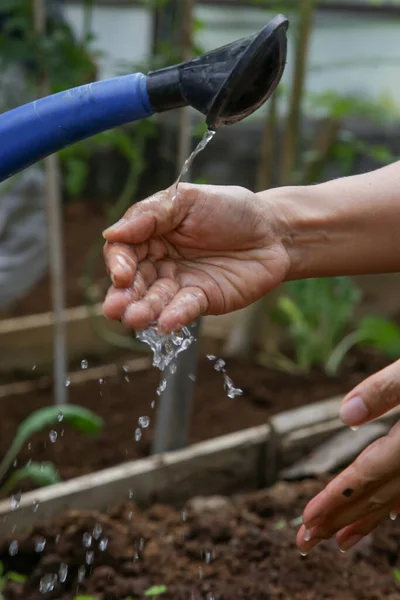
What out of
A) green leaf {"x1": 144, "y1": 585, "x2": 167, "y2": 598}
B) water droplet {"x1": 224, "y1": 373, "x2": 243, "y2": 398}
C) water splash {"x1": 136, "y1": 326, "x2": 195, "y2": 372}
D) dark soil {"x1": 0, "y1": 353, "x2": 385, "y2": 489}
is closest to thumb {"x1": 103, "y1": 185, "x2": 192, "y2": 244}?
water splash {"x1": 136, "y1": 326, "x2": 195, "y2": 372}

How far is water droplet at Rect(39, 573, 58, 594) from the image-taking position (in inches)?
48.7

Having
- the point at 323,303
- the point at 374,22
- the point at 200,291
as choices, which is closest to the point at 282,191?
the point at 200,291

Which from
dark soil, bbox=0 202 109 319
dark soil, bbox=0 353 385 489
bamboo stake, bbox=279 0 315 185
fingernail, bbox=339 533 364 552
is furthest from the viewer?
dark soil, bbox=0 202 109 319

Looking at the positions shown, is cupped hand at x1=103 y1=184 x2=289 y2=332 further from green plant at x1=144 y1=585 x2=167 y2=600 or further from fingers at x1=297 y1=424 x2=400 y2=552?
green plant at x1=144 y1=585 x2=167 y2=600

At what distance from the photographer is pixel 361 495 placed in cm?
88

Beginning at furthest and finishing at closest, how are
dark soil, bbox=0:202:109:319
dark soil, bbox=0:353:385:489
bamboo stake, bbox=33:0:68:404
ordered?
dark soil, bbox=0:202:109:319
dark soil, bbox=0:353:385:489
bamboo stake, bbox=33:0:68:404

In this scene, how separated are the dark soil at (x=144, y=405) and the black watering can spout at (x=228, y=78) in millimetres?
1099

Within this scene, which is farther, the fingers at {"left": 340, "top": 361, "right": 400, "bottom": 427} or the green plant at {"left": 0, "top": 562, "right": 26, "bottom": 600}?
the green plant at {"left": 0, "top": 562, "right": 26, "bottom": 600}

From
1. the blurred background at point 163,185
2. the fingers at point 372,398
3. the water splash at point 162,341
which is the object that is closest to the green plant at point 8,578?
the blurred background at point 163,185

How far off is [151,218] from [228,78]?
0.93 feet

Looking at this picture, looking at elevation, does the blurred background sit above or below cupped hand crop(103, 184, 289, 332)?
below

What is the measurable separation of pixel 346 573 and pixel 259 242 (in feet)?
2.17

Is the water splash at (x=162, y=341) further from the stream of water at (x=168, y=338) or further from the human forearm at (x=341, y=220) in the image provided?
the human forearm at (x=341, y=220)

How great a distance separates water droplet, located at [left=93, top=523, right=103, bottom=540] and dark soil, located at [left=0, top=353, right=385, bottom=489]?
0.26m
